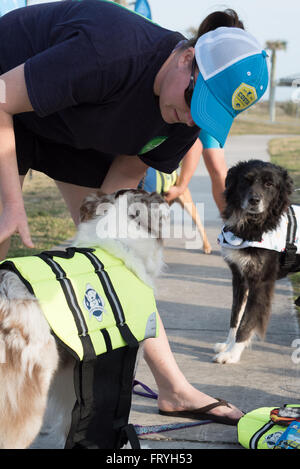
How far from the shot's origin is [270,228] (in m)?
4.41

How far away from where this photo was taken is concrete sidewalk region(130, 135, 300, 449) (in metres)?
3.15

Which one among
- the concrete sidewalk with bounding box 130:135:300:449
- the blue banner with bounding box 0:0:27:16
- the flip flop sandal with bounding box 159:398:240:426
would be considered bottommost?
the concrete sidewalk with bounding box 130:135:300:449

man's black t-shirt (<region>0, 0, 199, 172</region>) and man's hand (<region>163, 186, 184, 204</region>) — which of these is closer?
man's black t-shirt (<region>0, 0, 199, 172</region>)

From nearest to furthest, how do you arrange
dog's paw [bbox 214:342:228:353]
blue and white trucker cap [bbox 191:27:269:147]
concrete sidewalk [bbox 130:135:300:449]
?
blue and white trucker cap [bbox 191:27:269:147]
concrete sidewalk [bbox 130:135:300:449]
dog's paw [bbox 214:342:228:353]

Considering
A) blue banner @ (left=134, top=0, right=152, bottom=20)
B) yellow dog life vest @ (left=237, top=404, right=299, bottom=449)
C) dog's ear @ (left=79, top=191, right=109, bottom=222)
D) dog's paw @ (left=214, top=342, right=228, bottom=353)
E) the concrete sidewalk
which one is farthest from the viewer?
blue banner @ (left=134, top=0, right=152, bottom=20)

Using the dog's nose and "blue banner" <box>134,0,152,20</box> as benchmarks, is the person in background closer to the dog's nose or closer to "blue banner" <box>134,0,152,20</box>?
the dog's nose

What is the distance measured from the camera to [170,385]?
325cm

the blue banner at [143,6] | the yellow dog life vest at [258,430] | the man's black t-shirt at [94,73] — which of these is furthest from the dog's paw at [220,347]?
the blue banner at [143,6]

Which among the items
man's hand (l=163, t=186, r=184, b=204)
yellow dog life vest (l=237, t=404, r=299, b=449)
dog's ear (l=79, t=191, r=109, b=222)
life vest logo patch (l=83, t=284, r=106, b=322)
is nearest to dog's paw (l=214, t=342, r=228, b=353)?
yellow dog life vest (l=237, t=404, r=299, b=449)

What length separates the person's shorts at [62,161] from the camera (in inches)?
130

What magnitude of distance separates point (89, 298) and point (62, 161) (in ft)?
4.04

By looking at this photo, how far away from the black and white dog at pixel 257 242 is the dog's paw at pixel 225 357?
0.11 m

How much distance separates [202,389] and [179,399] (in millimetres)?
439

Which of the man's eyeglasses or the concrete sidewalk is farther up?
the man's eyeglasses
